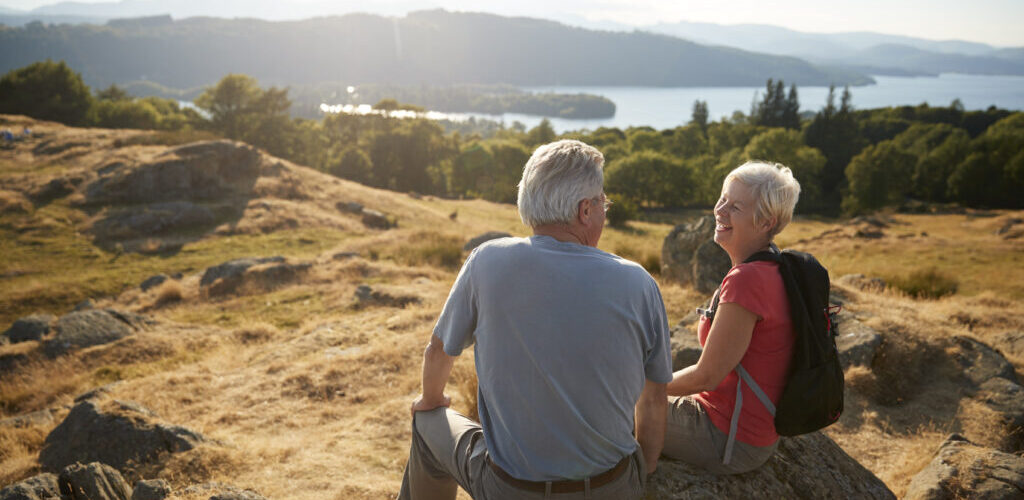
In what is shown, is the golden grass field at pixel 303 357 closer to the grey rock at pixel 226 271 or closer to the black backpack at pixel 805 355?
the grey rock at pixel 226 271

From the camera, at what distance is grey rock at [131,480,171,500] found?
4.69 m

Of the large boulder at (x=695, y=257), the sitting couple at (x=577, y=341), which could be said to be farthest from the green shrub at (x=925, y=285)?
the sitting couple at (x=577, y=341)

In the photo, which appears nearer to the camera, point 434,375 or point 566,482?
point 566,482

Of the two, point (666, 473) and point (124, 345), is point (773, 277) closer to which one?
point (666, 473)

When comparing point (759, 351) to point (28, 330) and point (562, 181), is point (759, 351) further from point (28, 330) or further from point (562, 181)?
point (28, 330)

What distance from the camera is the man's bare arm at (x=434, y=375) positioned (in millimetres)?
3045

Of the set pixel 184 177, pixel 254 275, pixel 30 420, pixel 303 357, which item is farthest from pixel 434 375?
pixel 184 177

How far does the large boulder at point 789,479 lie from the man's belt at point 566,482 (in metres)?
0.93

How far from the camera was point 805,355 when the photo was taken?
9.70ft

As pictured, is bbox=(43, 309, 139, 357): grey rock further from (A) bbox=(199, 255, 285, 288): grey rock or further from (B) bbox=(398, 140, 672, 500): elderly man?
(B) bbox=(398, 140, 672, 500): elderly man

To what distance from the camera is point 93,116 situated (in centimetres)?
5312

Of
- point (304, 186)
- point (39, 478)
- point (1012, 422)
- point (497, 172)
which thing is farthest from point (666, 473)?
point (497, 172)

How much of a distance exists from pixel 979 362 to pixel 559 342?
867 centimetres

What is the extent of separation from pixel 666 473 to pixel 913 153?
8982 centimetres
